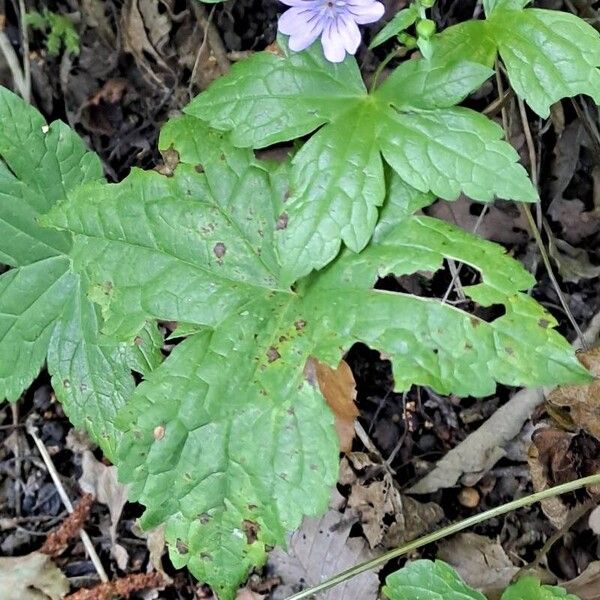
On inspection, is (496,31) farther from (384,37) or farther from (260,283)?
(260,283)

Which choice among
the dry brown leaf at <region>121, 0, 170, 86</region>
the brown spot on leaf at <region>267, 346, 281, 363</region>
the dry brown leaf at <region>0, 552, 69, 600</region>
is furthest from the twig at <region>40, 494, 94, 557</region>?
the dry brown leaf at <region>121, 0, 170, 86</region>

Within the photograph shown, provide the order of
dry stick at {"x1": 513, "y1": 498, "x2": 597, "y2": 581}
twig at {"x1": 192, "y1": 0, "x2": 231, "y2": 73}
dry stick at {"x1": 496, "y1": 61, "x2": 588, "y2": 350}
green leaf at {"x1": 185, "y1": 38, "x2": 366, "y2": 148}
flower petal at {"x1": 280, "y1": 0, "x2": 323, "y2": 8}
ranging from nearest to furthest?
1. flower petal at {"x1": 280, "y1": 0, "x2": 323, "y2": 8}
2. green leaf at {"x1": 185, "y1": 38, "x2": 366, "y2": 148}
3. dry stick at {"x1": 513, "y1": 498, "x2": 597, "y2": 581}
4. dry stick at {"x1": 496, "y1": 61, "x2": 588, "y2": 350}
5. twig at {"x1": 192, "y1": 0, "x2": 231, "y2": 73}

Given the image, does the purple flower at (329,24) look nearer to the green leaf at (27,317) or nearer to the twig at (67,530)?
the green leaf at (27,317)

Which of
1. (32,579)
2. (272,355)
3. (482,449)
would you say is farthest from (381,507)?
(32,579)

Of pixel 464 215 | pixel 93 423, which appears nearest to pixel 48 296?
pixel 93 423

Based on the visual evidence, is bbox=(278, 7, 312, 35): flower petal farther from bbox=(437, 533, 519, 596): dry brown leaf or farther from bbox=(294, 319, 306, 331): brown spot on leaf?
bbox=(437, 533, 519, 596): dry brown leaf

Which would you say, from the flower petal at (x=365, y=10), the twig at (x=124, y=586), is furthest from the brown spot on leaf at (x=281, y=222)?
the twig at (x=124, y=586)
